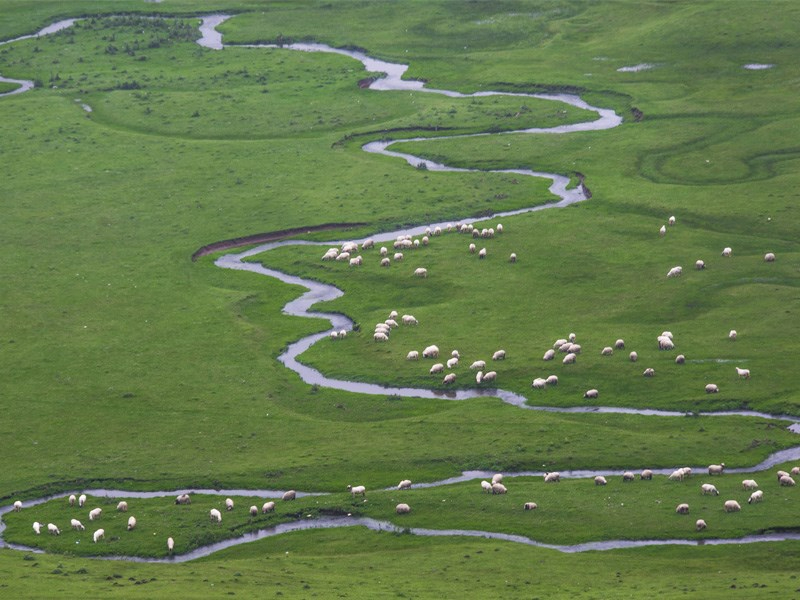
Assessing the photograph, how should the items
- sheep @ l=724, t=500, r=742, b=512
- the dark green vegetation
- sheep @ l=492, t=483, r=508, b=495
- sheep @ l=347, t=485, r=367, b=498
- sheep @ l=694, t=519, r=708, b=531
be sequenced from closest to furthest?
sheep @ l=694, t=519, r=708, b=531
sheep @ l=724, t=500, r=742, b=512
the dark green vegetation
sheep @ l=492, t=483, r=508, b=495
sheep @ l=347, t=485, r=367, b=498

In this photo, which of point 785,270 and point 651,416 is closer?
point 651,416

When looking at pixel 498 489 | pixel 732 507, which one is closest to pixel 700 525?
pixel 732 507

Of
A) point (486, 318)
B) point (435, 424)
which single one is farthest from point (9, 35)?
point (435, 424)

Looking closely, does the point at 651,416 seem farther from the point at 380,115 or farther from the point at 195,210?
the point at 380,115

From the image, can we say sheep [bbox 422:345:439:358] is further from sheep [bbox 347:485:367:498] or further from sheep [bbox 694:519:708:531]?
sheep [bbox 694:519:708:531]

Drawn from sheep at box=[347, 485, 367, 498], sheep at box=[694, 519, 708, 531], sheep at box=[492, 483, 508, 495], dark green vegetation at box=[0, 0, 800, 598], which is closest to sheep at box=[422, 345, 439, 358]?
dark green vegetation at box=[0, 0, 800, 598]

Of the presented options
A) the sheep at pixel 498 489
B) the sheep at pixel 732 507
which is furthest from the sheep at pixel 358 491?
the sheep at pixel 732 507

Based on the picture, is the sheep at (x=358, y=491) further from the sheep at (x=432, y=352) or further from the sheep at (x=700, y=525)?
the sheep at (x=432, y=352)

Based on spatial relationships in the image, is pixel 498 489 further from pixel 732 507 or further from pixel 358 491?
pixel 732 507
